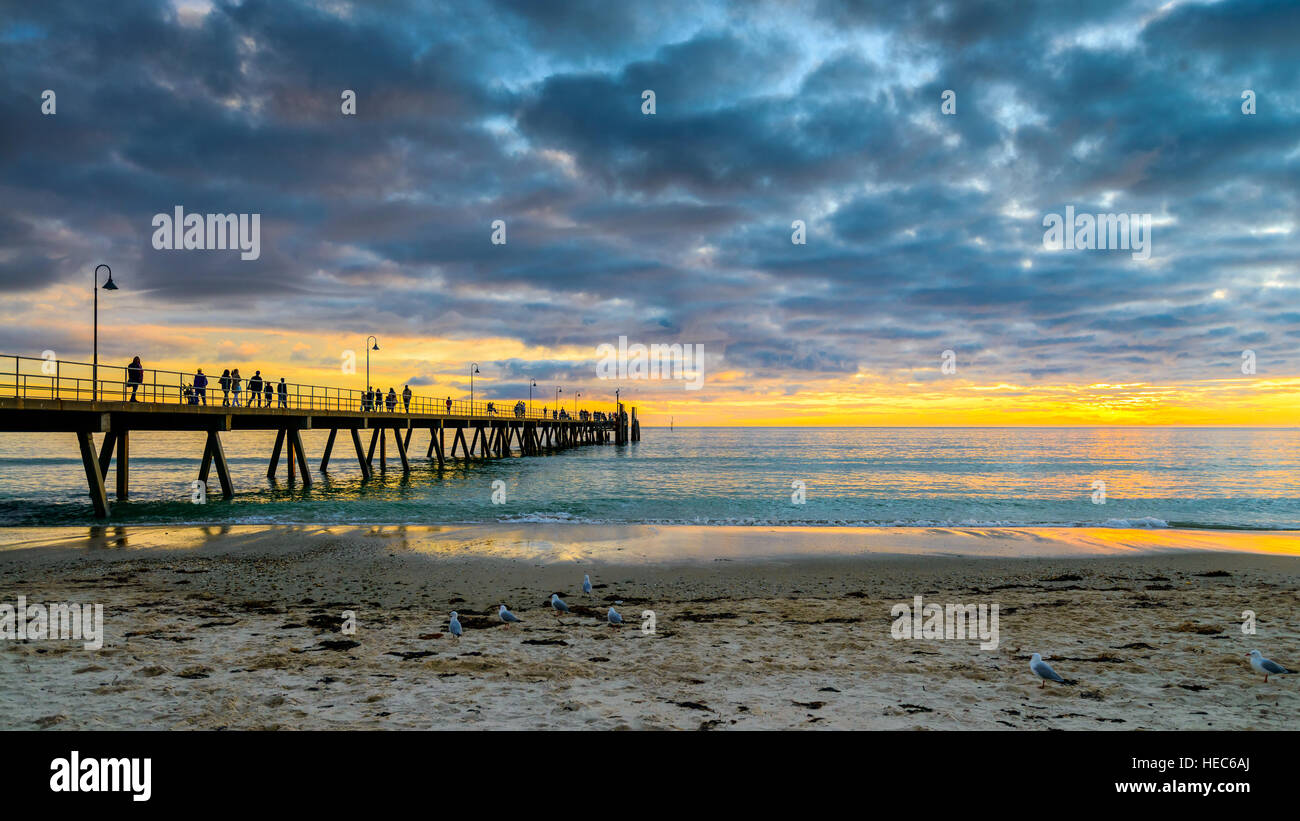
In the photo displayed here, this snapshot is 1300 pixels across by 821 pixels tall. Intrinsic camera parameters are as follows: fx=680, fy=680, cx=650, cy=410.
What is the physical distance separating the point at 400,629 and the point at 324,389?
29.6 m

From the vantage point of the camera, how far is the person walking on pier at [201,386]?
25.7m

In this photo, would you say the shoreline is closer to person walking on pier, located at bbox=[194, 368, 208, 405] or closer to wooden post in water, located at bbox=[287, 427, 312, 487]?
person walking on pier, located at bbox=[194, 368, 208, 405]

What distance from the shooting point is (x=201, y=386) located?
27000mm

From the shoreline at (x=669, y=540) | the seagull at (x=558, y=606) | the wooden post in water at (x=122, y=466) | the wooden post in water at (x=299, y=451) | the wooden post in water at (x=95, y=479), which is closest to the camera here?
the seagull at (x=558, y=606)

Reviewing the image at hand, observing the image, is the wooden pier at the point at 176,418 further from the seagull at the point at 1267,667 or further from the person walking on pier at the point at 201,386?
the seagull at the point at 1267,667

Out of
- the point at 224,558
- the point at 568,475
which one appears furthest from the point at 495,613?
the point at 568,475

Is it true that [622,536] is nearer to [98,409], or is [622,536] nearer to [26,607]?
[26,607]

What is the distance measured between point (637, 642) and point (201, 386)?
2642 cm

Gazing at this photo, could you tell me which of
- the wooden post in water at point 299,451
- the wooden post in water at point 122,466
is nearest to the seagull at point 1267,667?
the wooden post in water at point 122,466

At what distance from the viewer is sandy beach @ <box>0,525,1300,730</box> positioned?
526 cm

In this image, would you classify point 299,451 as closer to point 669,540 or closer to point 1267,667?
point 669,540

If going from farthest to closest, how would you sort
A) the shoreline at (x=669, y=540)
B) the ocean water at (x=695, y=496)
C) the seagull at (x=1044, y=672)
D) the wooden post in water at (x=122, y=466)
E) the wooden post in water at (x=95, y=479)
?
the wooden post in water at (x=122, y=466) → the ocean water at (x=695, y=496) → the wooden post in water at (x=95, y=479) → the shoreline at (x=669, y=540) → the seagull at (x=1044, y=672)

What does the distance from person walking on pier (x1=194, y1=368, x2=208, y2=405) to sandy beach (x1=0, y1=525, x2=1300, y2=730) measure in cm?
1110

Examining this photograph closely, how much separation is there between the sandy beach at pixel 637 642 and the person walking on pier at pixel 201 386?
11.1 meters
